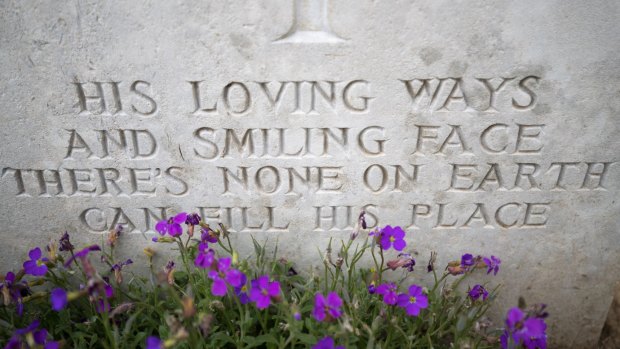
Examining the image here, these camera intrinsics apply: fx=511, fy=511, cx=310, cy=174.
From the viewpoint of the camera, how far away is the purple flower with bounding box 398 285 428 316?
1.75 metres

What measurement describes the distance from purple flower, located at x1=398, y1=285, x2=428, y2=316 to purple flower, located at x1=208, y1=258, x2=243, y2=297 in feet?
1.91

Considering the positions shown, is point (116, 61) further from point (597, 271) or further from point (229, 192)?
point (597, 271)

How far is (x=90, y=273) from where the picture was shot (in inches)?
48.9

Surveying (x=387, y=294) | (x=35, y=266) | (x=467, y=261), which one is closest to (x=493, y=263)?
(x=467, y=261)

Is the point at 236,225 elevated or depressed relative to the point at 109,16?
depressed

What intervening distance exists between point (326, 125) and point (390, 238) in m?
0.47

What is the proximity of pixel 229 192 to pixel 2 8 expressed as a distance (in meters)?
0.98

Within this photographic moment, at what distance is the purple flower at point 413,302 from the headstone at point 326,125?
1.24 feet

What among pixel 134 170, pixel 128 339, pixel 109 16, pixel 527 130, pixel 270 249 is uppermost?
pixel 109 16

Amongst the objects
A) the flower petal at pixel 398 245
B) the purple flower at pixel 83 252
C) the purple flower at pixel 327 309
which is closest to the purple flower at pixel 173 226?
the purple flower at pixel 83 252

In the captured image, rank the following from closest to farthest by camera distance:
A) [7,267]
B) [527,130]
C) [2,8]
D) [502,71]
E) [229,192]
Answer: [2,8]
[502,71]
[527,130]
[229,192]
[7,267]

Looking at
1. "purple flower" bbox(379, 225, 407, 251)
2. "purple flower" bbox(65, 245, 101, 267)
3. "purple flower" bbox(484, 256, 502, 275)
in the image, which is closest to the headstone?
"purple flower" bbox(484, 256, 502, 275)

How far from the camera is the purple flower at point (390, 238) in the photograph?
1.75 m

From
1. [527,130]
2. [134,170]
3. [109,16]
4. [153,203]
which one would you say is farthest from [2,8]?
[527,130]
